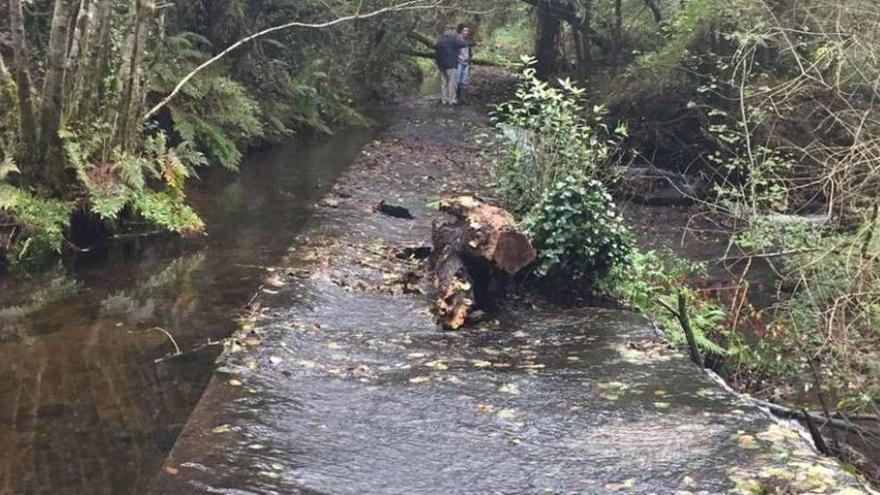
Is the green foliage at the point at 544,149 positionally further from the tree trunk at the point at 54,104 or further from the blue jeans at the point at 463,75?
the blue jeans at the point at 463,75

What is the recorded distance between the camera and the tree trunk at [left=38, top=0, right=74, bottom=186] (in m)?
8.56

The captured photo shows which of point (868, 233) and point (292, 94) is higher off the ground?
point (292, 94)

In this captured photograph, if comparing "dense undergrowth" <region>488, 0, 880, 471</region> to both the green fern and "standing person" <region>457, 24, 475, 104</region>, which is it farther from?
"standing person" <region>457, 24, 475, 104</region>

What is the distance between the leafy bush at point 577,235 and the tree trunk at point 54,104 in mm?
4862

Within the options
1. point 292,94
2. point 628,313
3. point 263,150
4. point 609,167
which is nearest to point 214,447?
point 628,313

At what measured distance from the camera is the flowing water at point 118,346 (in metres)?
4.70

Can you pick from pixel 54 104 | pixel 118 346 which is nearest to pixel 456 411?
pixel 118 346

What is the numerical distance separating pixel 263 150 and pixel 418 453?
12.3 metres

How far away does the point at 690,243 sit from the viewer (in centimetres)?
1285

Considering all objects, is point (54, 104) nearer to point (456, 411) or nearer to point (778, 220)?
point (456, 411)

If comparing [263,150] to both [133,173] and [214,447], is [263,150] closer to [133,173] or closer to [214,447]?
[133,173]

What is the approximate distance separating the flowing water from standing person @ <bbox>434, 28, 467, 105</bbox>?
37.6ft

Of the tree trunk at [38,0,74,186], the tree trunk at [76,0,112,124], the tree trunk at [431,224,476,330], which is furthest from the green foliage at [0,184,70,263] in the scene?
the tree trunk at [431,224,476,330]

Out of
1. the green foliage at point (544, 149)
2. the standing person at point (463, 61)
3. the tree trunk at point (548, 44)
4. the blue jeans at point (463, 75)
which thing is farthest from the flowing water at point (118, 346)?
the tree trunk at point (548, 44)
